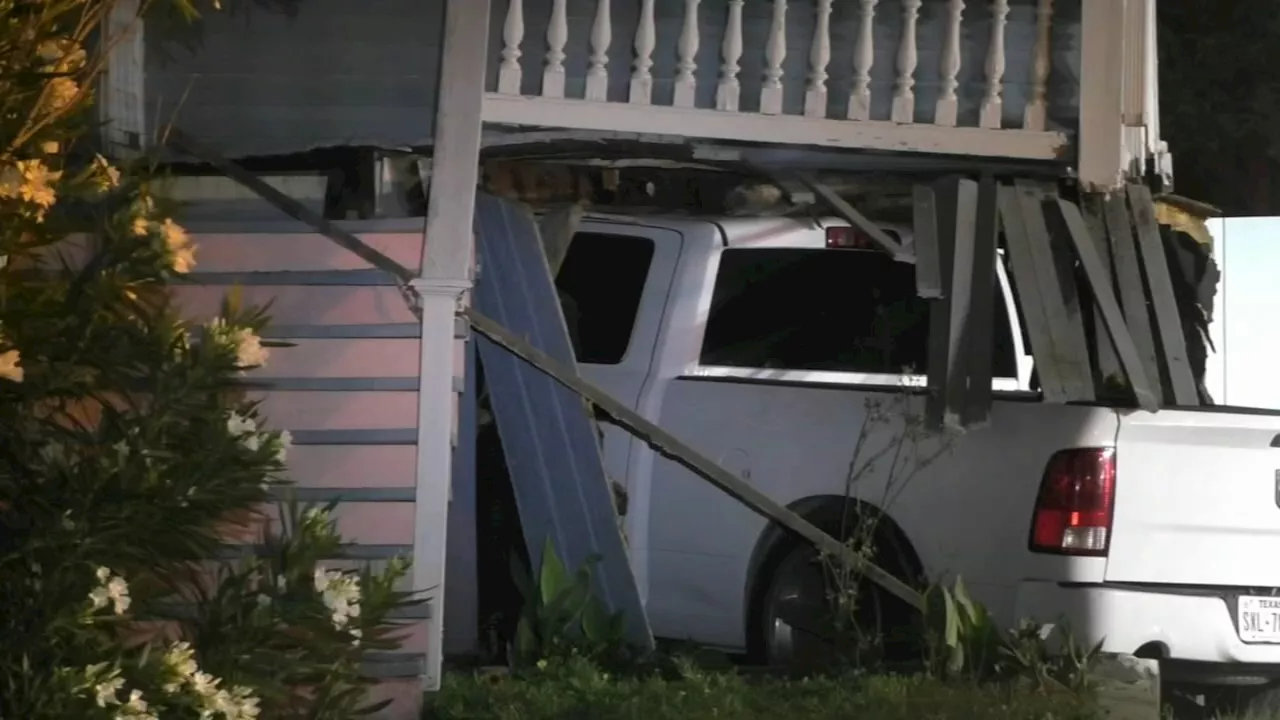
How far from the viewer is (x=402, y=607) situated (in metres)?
4.66

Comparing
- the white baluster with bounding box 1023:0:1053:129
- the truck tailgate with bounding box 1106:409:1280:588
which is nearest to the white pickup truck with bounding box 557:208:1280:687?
the truck tailgate with bounding box 1106:409:1280:588

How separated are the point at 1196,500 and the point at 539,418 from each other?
2.41m

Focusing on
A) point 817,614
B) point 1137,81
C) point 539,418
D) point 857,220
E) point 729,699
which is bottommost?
point 729,699

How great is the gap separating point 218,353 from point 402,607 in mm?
1051

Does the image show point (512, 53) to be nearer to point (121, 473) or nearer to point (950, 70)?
point (950, 70)

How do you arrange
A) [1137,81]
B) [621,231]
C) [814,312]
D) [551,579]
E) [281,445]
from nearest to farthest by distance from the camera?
1. [281,445]
2. [551,579]
3. [814,312]
4. [621,231]
5. [1137,81]

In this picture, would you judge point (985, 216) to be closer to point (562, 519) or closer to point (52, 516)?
point (562, 519)

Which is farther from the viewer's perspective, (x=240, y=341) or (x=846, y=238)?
(x=846, y=238)

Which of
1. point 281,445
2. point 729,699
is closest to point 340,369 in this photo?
point 281,445

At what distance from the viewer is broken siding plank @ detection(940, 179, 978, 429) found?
17.9 ft

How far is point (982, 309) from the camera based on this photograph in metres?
5.56

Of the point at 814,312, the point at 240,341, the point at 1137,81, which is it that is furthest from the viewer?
→ the point at 1137,81

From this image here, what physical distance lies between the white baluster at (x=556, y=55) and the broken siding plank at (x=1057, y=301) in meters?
1.79

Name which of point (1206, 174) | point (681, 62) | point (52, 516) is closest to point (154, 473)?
point (52, 516)
